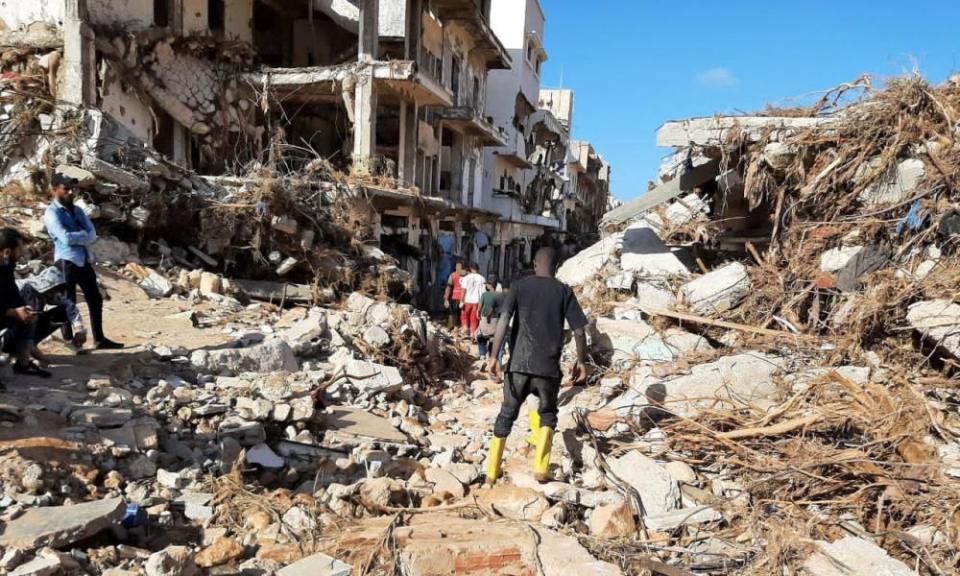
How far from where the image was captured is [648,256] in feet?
27.8

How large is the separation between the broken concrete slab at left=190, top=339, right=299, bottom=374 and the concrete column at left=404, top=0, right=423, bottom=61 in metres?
11.6

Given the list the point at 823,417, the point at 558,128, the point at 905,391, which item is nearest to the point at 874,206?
the point at 905,391

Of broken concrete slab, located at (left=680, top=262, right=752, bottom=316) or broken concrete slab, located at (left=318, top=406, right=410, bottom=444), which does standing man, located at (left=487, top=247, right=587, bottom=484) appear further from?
broken concrete slab, located at (left=680, top=262, right=752, bottom=316)

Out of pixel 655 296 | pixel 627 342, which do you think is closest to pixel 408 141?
pixel 655 296

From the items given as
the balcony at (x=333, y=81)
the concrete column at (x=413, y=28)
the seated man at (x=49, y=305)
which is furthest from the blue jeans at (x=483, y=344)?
the concrete column at (x=413, y=28)

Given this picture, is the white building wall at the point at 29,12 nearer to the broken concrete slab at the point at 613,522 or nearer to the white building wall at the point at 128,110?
the white building wall at the point at 128,110

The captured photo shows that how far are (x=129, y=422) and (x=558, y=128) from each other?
30.5 m

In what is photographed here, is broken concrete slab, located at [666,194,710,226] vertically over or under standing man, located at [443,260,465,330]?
over

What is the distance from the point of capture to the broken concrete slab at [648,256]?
812 cm

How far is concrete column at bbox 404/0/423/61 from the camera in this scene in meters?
15.4

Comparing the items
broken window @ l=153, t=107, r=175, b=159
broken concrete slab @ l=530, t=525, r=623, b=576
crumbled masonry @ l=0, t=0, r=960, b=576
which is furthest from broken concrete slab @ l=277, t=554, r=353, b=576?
broken window @ l=153, t=107, r=175, b=159

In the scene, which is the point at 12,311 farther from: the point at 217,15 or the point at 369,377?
the point at 217,15

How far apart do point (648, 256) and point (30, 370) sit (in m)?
7.07

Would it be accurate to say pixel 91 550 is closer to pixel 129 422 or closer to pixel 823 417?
pixel 129 422
